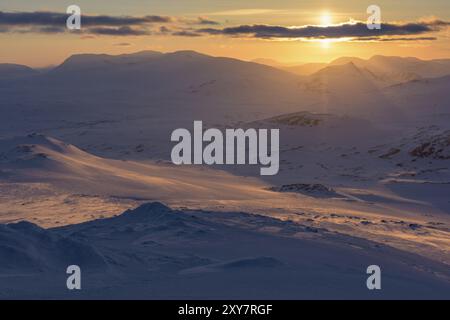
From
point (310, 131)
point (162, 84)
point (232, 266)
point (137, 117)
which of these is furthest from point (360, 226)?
point (162, 84)

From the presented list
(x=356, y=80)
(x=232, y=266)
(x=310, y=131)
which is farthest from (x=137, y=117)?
(x=232, y=266)

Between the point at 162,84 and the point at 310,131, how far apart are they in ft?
293

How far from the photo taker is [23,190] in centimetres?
2150

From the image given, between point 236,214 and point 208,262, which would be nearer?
point 208,262

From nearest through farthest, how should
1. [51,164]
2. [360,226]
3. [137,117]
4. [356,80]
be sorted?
[360,226] → [51,164] → [137,117] → [356,80]

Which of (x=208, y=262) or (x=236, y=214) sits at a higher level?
(x=236, y=214)

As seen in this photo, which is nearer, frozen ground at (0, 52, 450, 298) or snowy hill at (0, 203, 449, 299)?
snowy hill at (0, 203, 449, 299)

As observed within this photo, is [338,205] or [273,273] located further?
[338,205]

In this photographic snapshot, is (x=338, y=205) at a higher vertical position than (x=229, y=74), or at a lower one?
lower

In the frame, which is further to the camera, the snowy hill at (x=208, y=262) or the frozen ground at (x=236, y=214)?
the frozen ground at (x=236, y=214)

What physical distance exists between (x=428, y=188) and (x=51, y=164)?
14744 mm

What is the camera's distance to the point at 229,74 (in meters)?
139

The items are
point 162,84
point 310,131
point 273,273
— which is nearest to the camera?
point 273,273
